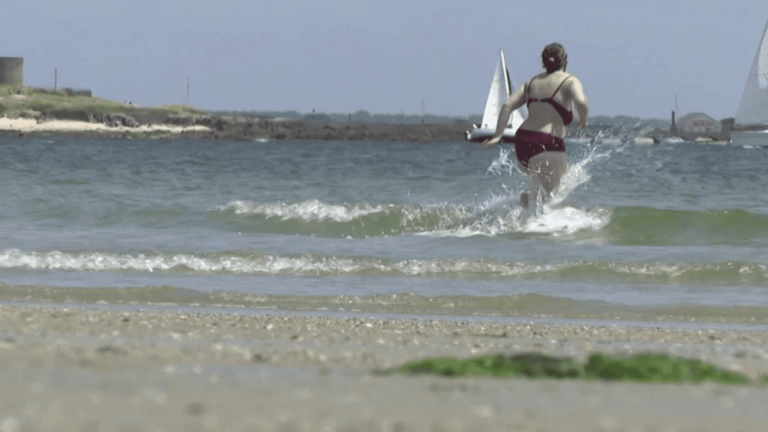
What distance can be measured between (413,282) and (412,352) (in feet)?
16.9

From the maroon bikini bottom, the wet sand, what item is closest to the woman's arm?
the maroon bikini bottom

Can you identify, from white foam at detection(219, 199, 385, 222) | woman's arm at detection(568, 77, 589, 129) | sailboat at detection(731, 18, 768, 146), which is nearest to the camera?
woman's arm at detection(568, 77, 589, 129)

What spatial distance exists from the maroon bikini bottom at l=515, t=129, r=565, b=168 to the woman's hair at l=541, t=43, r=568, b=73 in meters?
0.65

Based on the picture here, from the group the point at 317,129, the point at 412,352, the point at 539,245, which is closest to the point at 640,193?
the point at 539,245

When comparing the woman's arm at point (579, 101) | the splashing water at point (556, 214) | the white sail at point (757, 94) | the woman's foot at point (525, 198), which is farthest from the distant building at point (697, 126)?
the woman's arm at point (579, 101)

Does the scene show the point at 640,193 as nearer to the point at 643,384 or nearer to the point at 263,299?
the point at 263,299

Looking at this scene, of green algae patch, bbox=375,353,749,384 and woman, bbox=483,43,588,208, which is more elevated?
woman, bbox=483,43,588,208

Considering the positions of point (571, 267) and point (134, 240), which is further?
point (134, 240)

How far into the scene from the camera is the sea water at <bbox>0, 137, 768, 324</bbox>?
30.7 ft

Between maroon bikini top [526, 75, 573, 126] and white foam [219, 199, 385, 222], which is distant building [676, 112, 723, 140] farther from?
maroon bikini top [526, 75, 573, 126]

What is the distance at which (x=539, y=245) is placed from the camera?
12.9 metres

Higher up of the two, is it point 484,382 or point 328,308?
point 484,382

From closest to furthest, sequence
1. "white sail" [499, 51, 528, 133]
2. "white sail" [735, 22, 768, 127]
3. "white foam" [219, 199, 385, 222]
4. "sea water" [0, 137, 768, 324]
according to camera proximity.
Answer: "sea water" [0, 137, 768, 324], "white foam" [219, 199, 385, 222], "white sail" [499, 51, 528, 133], "white sail" [735, 22, 768, 127]

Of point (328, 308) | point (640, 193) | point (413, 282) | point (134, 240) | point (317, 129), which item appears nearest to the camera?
point (328, 308)
